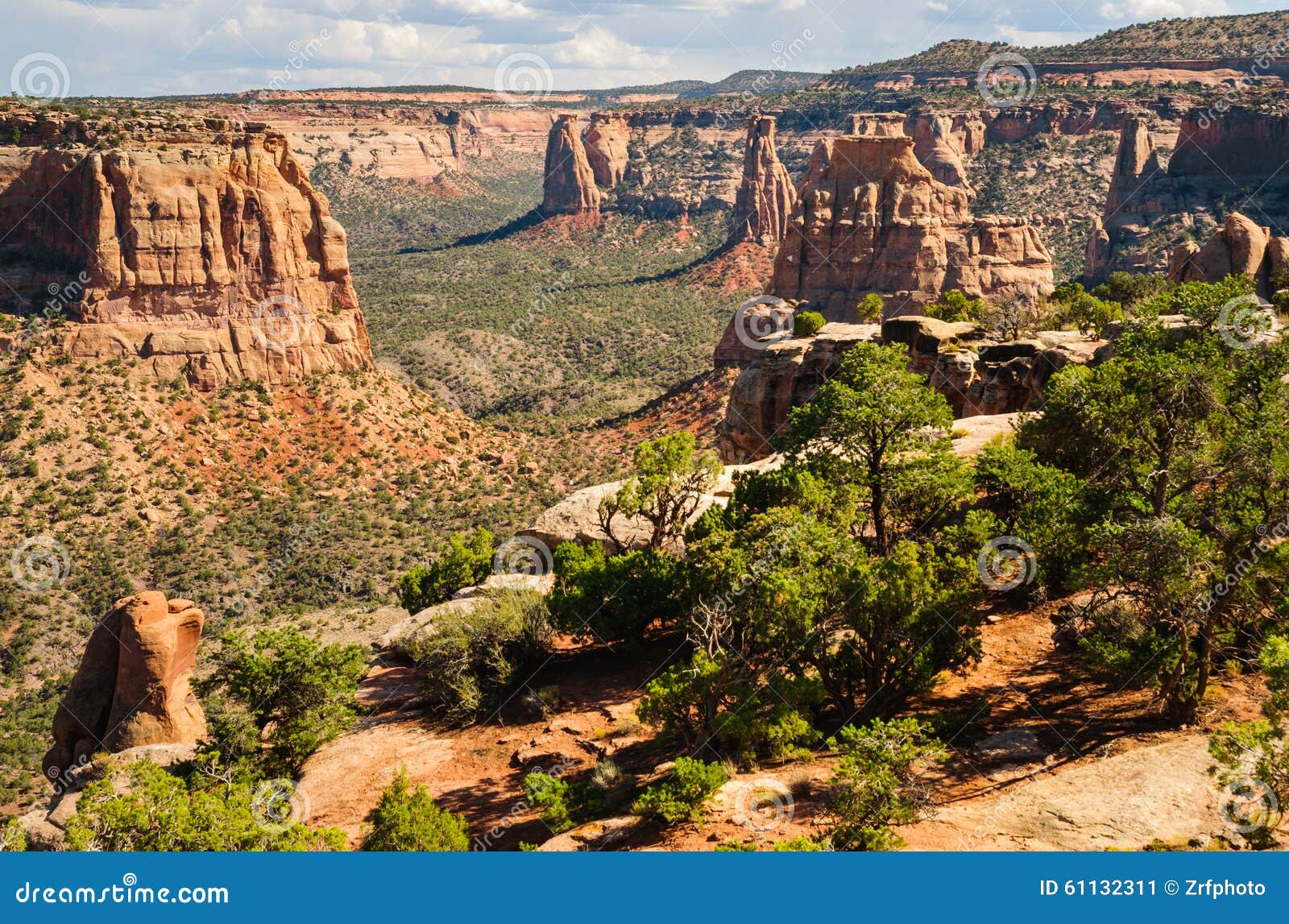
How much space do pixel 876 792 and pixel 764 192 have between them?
135151 millimetres

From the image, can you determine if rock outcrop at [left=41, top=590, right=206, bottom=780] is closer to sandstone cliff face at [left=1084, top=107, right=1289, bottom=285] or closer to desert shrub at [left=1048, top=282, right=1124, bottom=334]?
desert shrub at [left=1048, top=282, right=1124, bottom=334]

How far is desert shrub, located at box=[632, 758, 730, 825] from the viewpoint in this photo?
17.7 metres

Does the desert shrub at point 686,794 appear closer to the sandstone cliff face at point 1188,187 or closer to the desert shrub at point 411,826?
the desert shrub at point 411,826

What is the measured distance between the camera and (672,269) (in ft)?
484

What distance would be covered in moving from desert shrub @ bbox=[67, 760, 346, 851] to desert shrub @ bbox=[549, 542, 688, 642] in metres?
11.7

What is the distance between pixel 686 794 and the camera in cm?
1797

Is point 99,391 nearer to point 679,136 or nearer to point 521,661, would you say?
point 521,661

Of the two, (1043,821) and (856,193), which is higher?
(856,193)

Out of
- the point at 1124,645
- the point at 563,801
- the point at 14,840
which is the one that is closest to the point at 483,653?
the point at 563,801

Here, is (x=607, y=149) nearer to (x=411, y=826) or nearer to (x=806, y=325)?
(x=806, y=325)

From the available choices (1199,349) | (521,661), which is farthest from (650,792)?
(1199,349)

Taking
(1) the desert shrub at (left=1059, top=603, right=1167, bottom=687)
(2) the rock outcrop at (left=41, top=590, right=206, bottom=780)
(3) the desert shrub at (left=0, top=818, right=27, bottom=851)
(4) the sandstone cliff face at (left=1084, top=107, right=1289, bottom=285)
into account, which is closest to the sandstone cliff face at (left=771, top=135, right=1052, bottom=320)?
(4) the sandstone cliff face at (left=1084, top=107, right=1289, bottom=285)

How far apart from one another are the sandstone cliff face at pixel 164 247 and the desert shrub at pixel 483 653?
4290 centimetres

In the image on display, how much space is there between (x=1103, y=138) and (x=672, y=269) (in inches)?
2550
